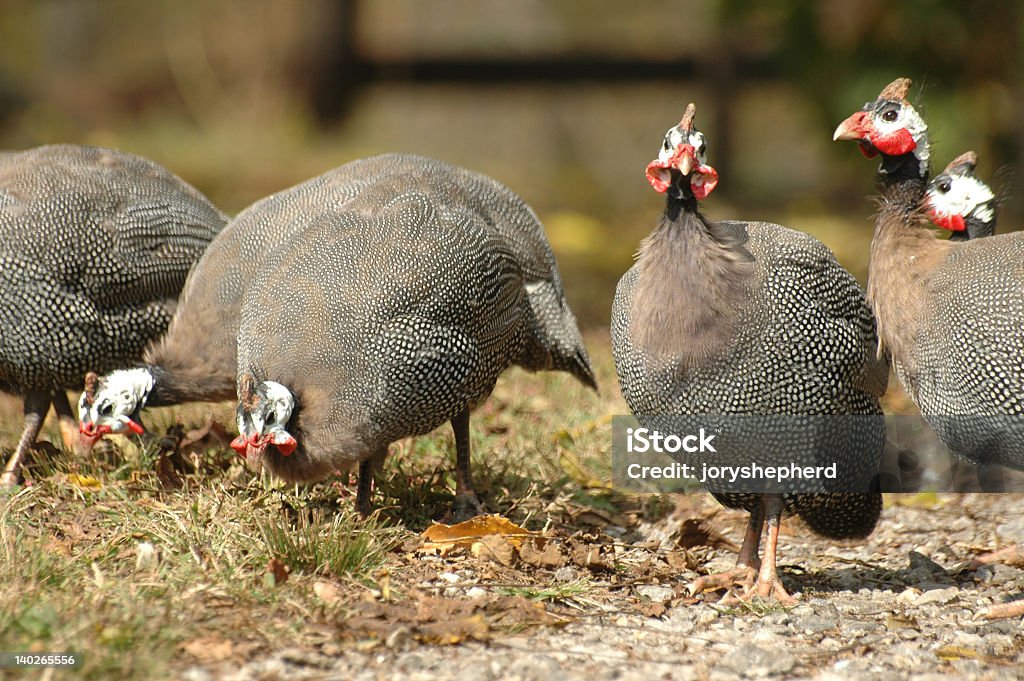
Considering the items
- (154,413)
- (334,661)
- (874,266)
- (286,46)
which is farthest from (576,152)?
(334,661)

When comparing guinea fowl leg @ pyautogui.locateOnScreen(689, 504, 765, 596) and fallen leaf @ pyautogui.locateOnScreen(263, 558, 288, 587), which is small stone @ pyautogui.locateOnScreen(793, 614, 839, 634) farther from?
fallen leaf @ pyautogui.locateOnScreen(263, 558, 288, 587)

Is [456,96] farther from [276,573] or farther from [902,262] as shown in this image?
[276,573]

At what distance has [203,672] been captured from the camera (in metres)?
2.84

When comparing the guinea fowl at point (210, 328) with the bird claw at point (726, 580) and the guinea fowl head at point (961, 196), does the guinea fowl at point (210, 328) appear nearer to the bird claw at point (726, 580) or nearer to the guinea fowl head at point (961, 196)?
the bird claw at point (726, 580)

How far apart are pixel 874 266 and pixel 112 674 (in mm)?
2480

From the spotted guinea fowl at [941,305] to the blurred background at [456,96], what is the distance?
16.9 feet

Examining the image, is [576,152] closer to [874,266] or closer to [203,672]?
[874,266]

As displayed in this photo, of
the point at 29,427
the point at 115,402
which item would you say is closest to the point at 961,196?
the point at 115,402

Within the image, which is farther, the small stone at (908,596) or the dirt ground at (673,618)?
the small stone at (908,596)

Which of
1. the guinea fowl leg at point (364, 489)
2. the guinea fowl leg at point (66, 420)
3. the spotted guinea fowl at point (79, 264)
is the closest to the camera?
the guinea fowl leg at point (364, 489)

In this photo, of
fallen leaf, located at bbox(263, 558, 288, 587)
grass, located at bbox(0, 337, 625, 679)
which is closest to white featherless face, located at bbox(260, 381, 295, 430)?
grass, located at bbox(0, 337, 625, 679)

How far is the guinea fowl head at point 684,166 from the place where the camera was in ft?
11.5

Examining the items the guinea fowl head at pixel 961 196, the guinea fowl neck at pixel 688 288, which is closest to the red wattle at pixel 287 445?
the guinea fowl neck at pixel 688 288

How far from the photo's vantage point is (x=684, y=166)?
348 cm
